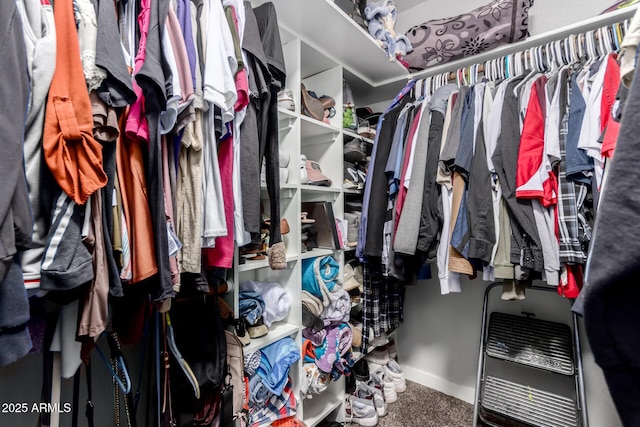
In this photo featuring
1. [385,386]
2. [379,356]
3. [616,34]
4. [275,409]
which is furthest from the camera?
[379,356]

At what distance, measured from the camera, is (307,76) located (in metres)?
1.71

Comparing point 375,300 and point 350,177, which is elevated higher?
point 350,177

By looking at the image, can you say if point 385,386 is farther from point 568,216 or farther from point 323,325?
point 568,216

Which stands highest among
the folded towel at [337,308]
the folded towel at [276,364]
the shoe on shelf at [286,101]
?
the shoe on shelf at [286,101]

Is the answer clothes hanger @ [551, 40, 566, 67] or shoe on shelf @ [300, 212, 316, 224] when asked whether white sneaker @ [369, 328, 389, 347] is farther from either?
clothes hanger @ [551, 40, 566, 67]

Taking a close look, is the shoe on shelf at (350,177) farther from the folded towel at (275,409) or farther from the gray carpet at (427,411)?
the gray carpet at (427,411)

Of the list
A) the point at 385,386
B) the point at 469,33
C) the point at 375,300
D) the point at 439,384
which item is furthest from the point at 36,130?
the point at 439,384

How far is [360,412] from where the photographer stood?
1.56 meters

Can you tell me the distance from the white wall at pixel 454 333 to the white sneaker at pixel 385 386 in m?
0.27

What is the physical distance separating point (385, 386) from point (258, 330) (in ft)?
3.46

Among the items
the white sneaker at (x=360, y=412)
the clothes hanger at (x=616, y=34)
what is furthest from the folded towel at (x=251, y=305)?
the clothes hanger at (x=616, y=34)

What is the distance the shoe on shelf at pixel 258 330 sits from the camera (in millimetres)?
1172

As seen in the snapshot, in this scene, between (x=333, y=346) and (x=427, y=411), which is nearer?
(x=333, y=346)

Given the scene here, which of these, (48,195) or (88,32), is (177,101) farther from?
(48,195)
